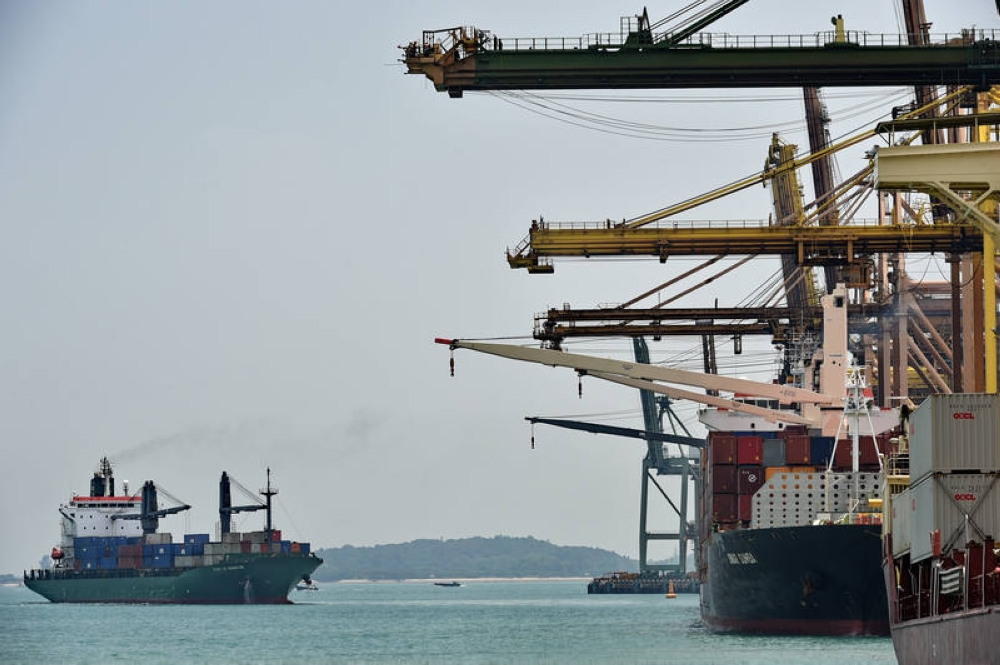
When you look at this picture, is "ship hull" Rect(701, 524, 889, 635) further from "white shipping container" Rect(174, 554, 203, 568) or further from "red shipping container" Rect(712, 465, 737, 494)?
"white shipping container" Rect(174, 554, 203, 568)

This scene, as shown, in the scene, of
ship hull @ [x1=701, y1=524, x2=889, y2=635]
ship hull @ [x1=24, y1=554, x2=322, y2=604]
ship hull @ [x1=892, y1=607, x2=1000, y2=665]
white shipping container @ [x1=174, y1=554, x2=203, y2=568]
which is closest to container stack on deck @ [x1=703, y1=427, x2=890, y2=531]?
ship hull @ [x1=701, y1=524, x2=889, y2=635]

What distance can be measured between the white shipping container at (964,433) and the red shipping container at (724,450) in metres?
25.8

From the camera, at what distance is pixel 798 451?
50.7 m

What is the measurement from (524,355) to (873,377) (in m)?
32.8

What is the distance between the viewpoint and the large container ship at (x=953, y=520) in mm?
23656

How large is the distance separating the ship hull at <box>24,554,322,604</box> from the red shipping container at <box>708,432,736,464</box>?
186ft

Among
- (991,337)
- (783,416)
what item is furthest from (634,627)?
(991,337)

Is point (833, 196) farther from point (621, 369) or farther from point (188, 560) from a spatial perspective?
point (188, 560)

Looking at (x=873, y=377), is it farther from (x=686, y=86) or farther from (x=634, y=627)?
(x=686, y=86)

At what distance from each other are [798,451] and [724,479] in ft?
9.10

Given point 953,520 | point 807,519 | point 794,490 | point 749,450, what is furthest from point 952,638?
Answer: point 749,450

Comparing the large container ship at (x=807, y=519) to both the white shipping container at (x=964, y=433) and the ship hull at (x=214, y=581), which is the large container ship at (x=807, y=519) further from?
the ship hull at (x=214, y=581)

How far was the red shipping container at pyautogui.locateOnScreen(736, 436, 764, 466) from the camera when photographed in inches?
2035

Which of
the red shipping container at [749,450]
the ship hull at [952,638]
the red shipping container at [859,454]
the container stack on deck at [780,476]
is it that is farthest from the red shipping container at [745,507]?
the ship hull at [952,638]
